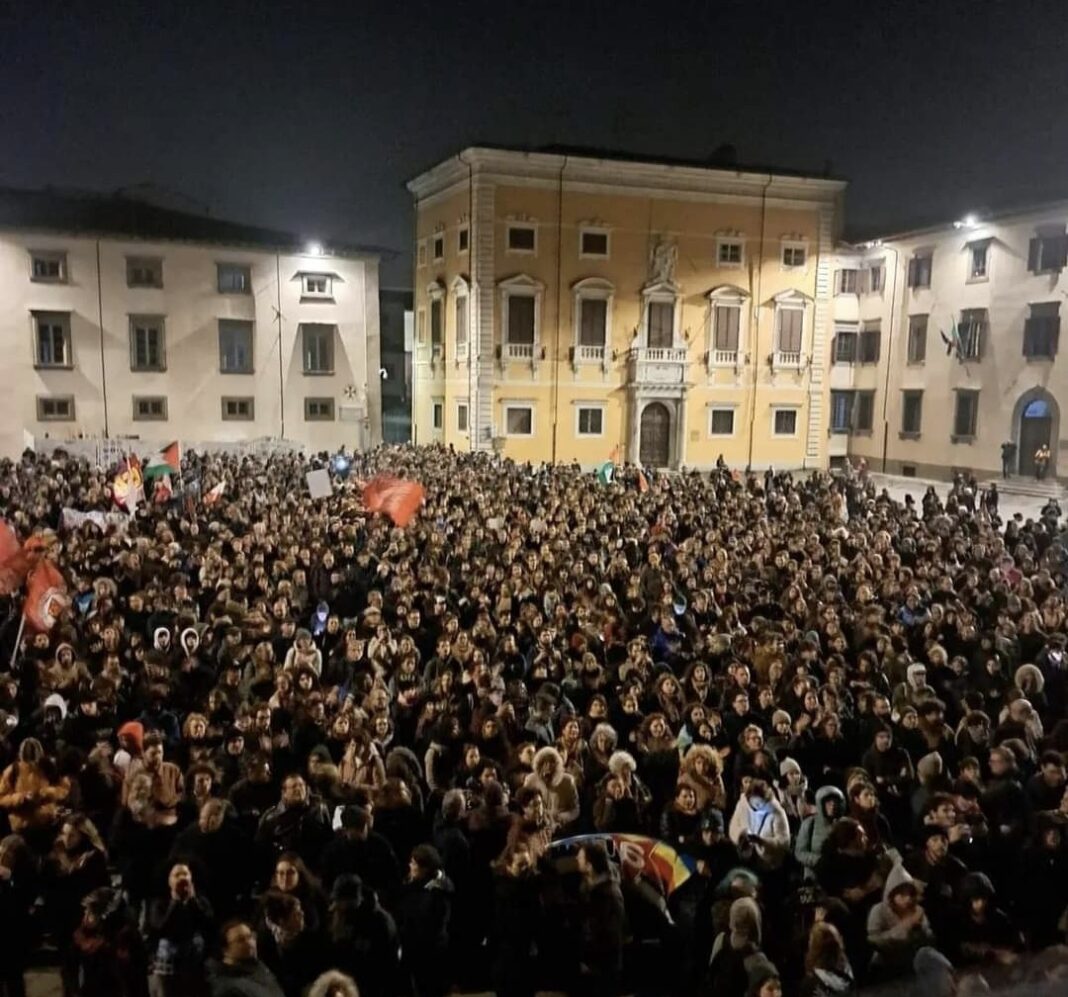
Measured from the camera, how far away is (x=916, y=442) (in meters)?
35.2

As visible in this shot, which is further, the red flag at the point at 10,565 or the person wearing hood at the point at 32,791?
the red flag at the point at 10,565

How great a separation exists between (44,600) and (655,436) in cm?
2737

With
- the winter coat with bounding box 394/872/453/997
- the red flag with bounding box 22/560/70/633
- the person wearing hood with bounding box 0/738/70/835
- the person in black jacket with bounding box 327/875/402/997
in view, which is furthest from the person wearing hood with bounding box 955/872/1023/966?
the red flag with bounding box 22/560/70/633

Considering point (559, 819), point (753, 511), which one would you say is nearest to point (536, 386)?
point (753, 511)

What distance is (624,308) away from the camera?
3400 centimetres

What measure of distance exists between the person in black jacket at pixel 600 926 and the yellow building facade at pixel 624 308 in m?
27.9

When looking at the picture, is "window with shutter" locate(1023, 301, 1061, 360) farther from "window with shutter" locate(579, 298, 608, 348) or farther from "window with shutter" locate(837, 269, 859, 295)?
"window with shutter" locate(579, 298, 608, 348)

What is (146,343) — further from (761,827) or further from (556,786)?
(761,827)

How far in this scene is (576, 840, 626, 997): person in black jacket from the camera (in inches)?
197

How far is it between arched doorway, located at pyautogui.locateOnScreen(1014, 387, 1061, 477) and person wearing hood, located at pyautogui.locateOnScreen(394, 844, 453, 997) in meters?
30.6

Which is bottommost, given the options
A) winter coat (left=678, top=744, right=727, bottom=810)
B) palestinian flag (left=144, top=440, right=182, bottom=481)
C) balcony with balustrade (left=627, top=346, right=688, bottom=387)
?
winter coat (left=678, top=744, right=727, bottom=810)

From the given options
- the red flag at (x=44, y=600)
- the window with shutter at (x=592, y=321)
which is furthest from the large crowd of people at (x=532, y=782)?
the window with shutter at (x=592, y=321)

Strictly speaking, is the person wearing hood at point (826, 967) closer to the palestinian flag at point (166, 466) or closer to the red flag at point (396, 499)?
the red flag at point (396, 499)

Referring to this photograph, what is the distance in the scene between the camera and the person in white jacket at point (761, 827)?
5.52 m
